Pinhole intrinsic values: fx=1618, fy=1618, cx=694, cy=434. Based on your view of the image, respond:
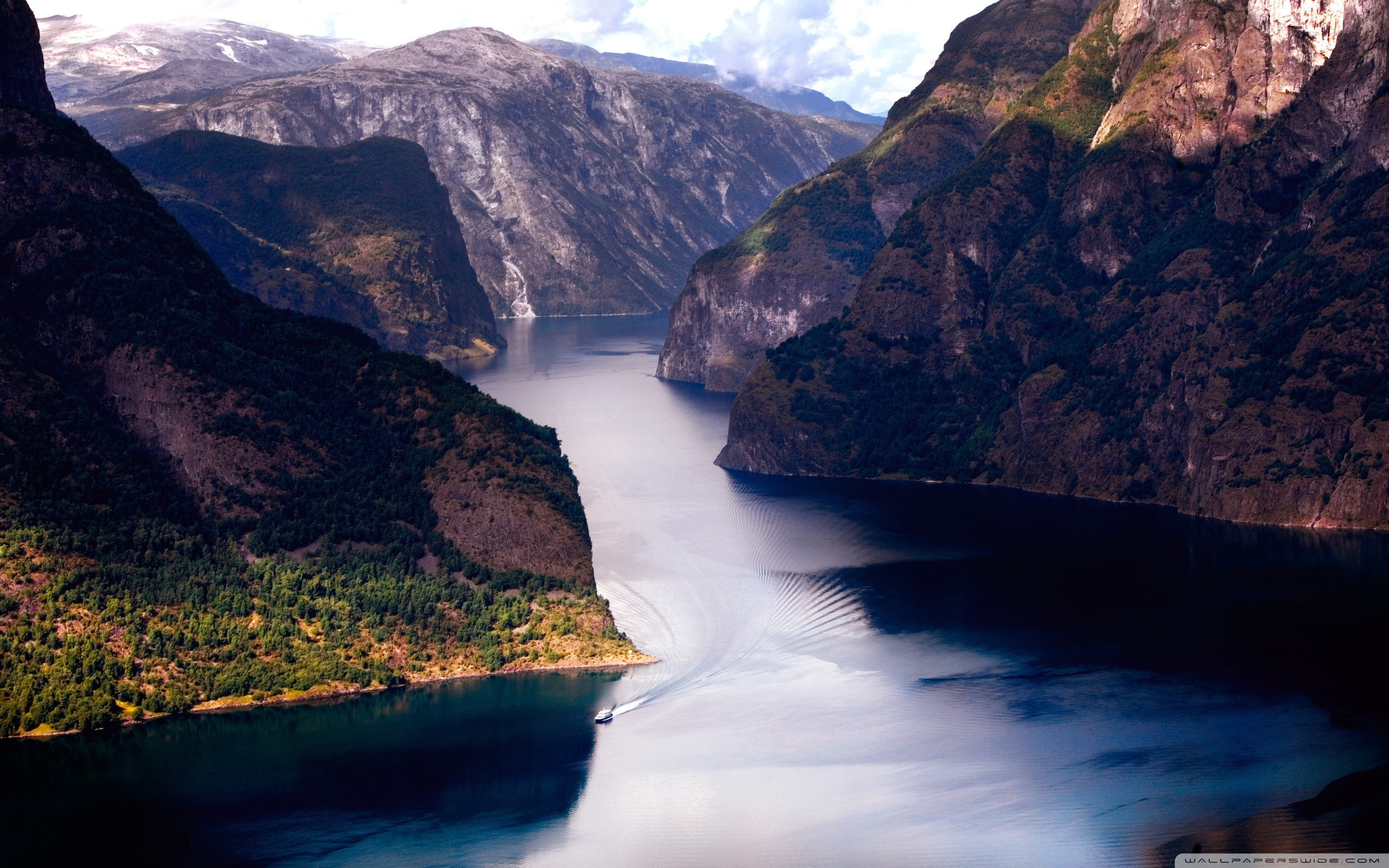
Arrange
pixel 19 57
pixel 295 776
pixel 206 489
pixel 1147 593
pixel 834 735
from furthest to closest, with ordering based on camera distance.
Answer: pixel 19 57 → pixel 1147 593 → pixel 206 489 → pixel 834 735 → pixel 295 776

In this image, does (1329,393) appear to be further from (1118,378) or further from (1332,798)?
(1332,798)

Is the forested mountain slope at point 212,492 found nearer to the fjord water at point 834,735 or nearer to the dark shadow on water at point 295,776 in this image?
the dark shadow on water at point 295,776

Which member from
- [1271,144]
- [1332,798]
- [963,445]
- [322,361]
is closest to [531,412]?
[963,445]

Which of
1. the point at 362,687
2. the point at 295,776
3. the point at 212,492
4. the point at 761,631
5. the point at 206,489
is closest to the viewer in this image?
the point at 295,776

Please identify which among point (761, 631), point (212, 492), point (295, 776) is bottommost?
point (295, 776)

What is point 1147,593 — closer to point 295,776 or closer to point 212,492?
point 295,776

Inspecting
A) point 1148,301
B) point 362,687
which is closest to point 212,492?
point 362,687

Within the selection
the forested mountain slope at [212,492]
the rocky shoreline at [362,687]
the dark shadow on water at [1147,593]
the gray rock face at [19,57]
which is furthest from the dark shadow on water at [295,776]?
the gray rock face at [19,57]
